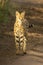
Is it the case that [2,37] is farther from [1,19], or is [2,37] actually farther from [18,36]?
[18,36]

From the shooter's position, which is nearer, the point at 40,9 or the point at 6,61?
the point at 6,61

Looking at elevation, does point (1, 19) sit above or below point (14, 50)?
above

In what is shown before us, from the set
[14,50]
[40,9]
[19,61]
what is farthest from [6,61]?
[40,9]

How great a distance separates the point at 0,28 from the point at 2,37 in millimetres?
595

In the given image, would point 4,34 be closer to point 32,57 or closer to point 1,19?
point 1,19

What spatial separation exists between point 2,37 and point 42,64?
9.10ft

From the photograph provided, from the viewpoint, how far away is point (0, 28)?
1170cm

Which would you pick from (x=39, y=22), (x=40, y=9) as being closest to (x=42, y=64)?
(x=39, y=22)

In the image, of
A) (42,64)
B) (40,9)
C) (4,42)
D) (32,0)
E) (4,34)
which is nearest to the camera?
(42,64)

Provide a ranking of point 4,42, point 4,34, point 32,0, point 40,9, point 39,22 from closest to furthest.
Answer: point 4,42 → point 4,34 → point 39,22 → point 40,9 → point 32,0

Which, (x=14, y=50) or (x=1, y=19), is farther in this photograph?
(x=1, y=19)

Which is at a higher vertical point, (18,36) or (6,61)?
(18,36)

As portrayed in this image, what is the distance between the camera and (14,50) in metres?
9.95

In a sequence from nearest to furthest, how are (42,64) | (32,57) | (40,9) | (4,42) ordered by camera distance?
(42,64) → (32,57) → (4,42) → (40,9)
